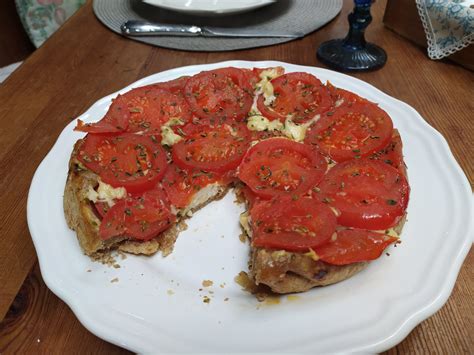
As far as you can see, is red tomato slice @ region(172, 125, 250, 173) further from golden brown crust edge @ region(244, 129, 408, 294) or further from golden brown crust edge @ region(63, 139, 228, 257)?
golden brown crust edge @ region(244, 129, 408, 294)

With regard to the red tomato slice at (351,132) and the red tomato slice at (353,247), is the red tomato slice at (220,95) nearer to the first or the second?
the red tomato slice at (351,132)

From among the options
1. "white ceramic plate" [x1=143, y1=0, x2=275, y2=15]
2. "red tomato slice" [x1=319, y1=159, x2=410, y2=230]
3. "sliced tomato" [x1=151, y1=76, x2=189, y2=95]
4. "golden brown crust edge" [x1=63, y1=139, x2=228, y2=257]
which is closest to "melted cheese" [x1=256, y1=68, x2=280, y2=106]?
"sliced tomato" [x1=151, y1=76, x2=189, y2=95]

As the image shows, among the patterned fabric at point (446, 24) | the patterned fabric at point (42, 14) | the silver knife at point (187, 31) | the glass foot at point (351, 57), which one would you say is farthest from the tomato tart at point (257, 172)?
the patterned fabric at point (42, 14)

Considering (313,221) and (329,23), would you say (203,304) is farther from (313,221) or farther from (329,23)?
(329,23)

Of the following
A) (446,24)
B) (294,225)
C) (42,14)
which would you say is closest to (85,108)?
(294,225)

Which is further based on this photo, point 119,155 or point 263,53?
point 263,53

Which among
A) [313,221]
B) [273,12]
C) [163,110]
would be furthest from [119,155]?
[273,12]

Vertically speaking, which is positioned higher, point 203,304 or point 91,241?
point 91,241
